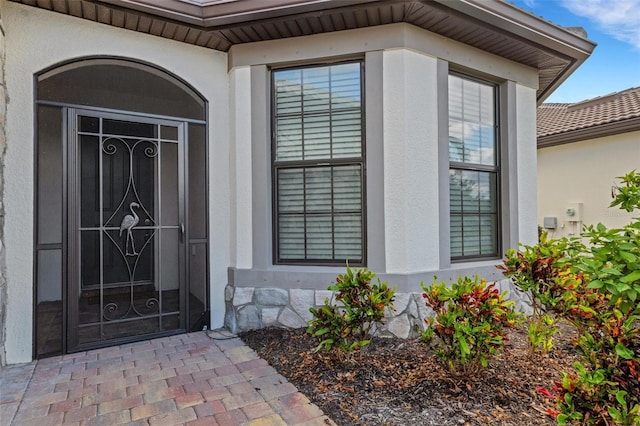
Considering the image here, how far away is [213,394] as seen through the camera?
2.62 meters

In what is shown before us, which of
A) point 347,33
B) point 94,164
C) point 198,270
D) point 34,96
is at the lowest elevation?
point 198,270

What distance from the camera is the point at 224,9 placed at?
3.50 meters

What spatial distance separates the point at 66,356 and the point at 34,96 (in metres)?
2.38

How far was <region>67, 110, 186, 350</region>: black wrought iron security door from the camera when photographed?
11.3 feet

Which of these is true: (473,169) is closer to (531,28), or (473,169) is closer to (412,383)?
(531,28)

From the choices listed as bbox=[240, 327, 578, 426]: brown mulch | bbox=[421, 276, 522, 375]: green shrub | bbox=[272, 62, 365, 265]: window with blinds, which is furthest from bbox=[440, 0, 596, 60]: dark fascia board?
bbox=[240, 327, 578, 426]: brown mulch

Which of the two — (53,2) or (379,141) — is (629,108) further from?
(53,2)

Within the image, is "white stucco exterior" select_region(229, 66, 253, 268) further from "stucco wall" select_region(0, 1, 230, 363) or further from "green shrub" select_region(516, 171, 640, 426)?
"green shrub" select_region(516, 171, 640, 426)

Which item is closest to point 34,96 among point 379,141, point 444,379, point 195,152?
point 195,152

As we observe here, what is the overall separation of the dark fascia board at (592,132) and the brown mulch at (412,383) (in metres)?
5.56

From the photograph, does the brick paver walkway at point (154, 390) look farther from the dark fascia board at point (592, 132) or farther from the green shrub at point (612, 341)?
the dark fascia board at point (592, 132)

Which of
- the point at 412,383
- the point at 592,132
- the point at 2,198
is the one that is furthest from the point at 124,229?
the point at 592,132

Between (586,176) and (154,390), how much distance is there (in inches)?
348

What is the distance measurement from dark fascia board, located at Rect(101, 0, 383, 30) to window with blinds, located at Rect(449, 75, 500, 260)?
5.33 feet
